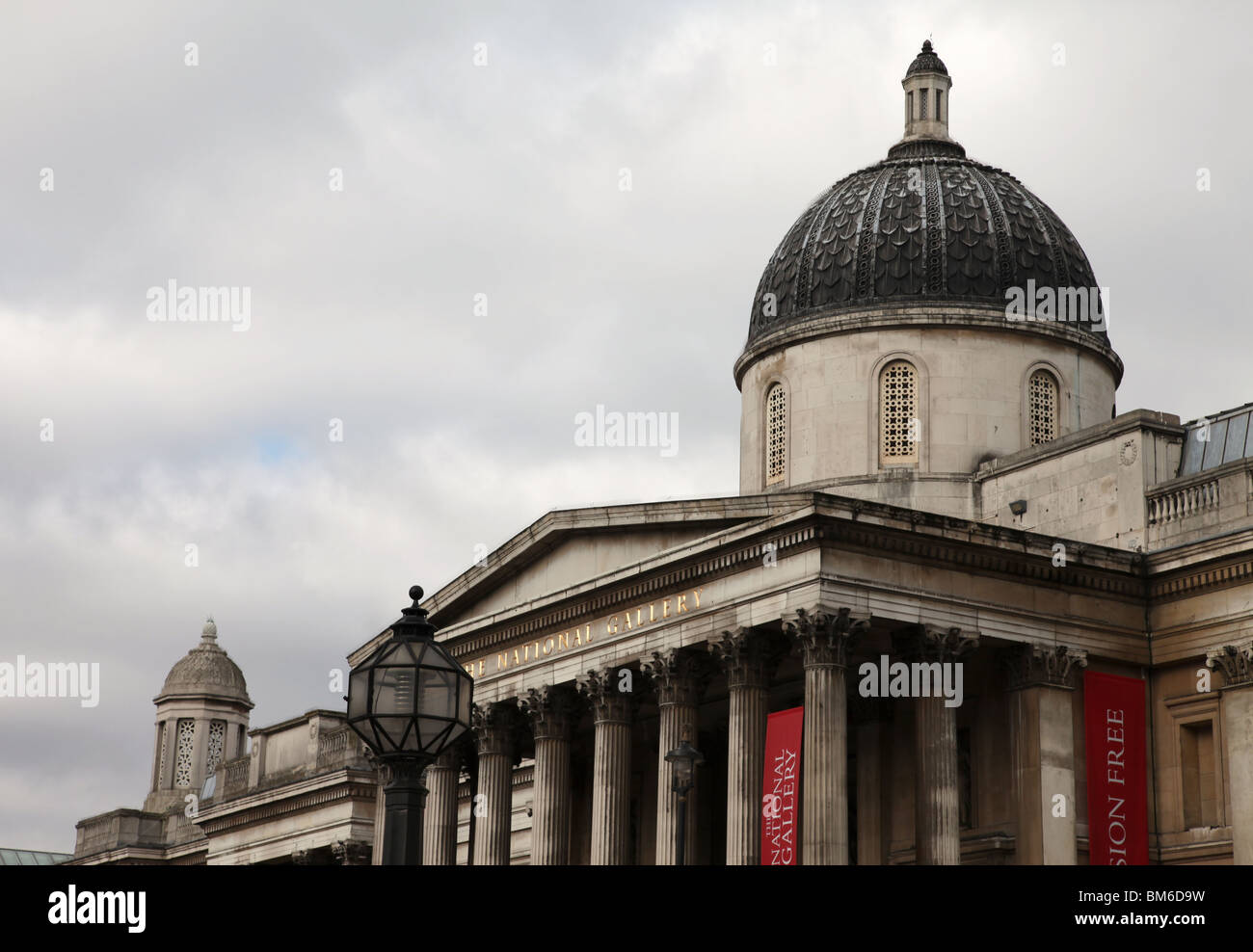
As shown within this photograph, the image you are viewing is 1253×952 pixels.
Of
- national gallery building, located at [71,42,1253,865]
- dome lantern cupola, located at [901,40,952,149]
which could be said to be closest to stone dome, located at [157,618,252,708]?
national gallery building, located at [71,42,1253,865]

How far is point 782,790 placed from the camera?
1452 inches

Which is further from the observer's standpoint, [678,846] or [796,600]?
[796,600]

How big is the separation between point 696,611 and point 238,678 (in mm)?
49998

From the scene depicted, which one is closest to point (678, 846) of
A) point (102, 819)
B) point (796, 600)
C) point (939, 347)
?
point (796, 600)

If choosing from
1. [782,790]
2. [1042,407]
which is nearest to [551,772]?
[782,790]

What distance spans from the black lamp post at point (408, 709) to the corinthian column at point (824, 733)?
1816cm

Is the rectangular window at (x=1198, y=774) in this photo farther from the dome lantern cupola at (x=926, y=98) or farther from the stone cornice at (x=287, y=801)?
the stone cornice at (x=287, y=801)

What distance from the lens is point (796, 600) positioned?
3666cm

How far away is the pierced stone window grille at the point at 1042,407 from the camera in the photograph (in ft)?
153

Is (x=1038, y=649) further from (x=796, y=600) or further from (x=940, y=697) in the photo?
(x=796, y=600)

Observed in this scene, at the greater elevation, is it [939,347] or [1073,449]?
[939,347]

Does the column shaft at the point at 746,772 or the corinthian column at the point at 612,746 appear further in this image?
the corinthian column at the point at 612,746

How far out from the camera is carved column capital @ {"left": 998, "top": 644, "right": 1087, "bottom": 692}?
126 ft

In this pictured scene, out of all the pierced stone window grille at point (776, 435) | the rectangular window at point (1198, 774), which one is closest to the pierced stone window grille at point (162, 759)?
the pierced stone window grille at point (776, 435)
